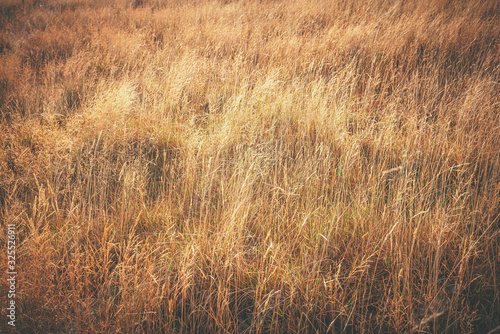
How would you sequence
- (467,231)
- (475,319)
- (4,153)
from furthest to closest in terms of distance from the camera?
(4,153)
(467,231)
(475,319)

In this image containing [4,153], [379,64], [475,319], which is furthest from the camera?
[379,64]

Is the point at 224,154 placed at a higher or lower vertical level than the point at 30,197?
higher

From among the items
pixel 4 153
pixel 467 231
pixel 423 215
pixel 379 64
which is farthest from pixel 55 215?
pixel 379 64

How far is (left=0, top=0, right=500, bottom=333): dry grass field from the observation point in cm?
138

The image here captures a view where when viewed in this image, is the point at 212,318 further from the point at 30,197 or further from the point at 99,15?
the point at 99,15

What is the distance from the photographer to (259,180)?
2.32 metres

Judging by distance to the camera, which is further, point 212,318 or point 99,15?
point 99,15

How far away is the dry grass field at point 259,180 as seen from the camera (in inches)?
54.5

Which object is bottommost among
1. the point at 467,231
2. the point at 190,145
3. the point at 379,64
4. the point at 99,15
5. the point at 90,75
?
the point at 467,231

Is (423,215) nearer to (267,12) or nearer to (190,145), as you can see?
(190,145)

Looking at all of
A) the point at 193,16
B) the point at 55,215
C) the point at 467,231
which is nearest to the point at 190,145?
the point at 55,215

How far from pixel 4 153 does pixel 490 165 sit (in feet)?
14.9

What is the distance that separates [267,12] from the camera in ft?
24.6

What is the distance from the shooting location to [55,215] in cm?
197
